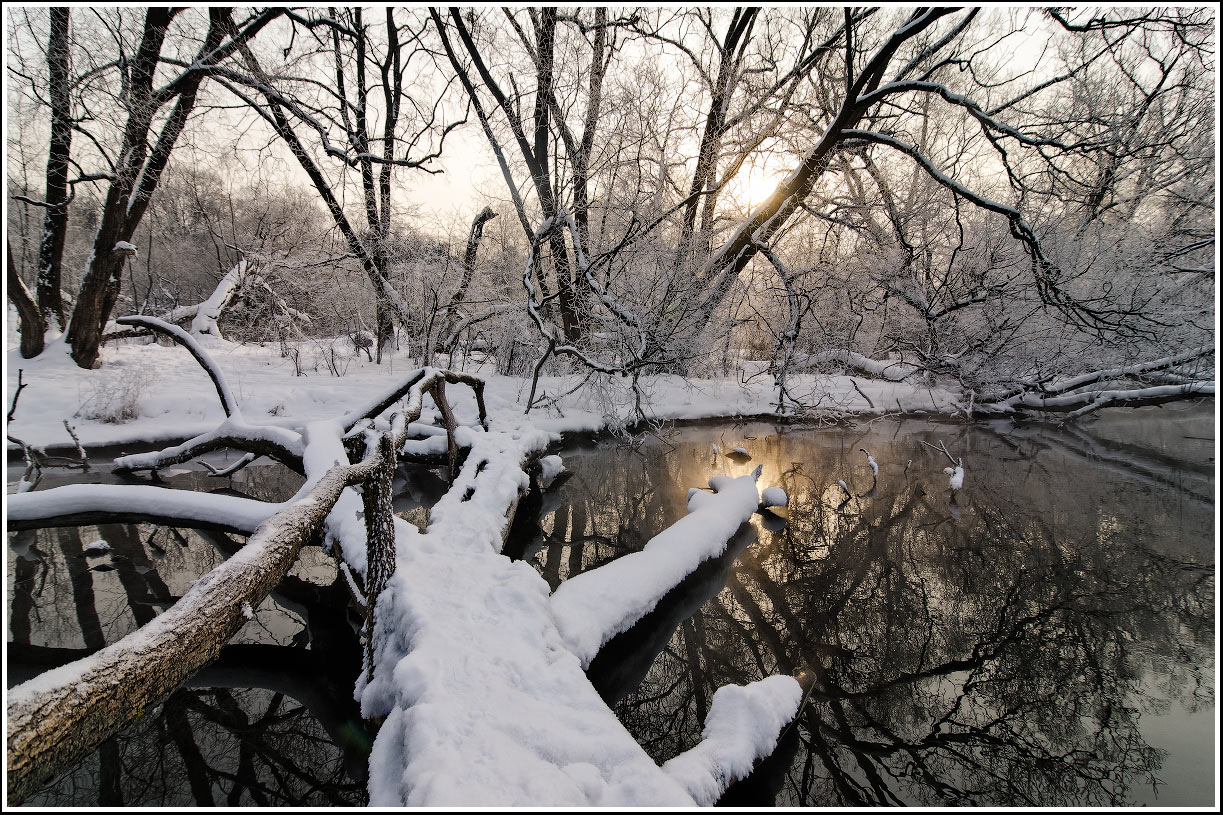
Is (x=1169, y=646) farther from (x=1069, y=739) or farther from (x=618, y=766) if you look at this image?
(x=618, y=766)

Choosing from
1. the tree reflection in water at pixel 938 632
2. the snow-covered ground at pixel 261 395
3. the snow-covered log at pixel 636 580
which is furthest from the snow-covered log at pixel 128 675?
the snow-covered ground at pixel 261 395

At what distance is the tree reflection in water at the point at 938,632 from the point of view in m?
2.65

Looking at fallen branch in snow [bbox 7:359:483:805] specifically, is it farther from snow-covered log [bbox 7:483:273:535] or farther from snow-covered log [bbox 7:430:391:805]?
snow-covered log [bbox 7:483:273:535]

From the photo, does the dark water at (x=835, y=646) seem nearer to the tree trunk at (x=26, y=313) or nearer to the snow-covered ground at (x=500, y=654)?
the snow-covered ground at (x=500, y=654)

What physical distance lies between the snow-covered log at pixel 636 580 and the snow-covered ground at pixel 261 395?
13.3 ft

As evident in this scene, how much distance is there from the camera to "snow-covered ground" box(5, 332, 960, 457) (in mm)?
6758

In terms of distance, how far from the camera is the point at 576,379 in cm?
981

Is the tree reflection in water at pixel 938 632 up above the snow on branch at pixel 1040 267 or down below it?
below

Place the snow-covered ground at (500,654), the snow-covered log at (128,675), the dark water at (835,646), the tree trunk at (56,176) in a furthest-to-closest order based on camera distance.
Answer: the tree trunk at (56,176), the dark water at (835,646), the snow-covered ground at (500,654), the snow-covered log at (128,675)

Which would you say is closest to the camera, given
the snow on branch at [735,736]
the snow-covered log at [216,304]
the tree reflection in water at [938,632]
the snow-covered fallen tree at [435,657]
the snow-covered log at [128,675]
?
the snow-covered log at [128,675]

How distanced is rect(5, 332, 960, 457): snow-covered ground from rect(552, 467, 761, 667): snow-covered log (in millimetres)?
4062

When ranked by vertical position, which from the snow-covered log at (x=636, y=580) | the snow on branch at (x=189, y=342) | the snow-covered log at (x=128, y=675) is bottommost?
the snow-covered log at (x=636, y=580)

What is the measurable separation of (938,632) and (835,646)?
0.86 metres

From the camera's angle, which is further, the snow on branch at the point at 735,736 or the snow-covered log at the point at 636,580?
the snow-covered log at the point at 636,580
